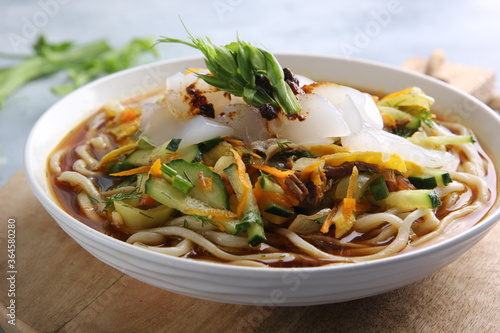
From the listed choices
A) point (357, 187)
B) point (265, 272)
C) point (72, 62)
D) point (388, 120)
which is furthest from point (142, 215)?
point (72, 62)

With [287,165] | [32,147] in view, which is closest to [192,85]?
[287,165]

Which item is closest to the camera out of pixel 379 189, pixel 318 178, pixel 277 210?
pixel 277 210

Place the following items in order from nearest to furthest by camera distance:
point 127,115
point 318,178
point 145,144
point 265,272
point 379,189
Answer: point 265,272, point 318,178, point 379,189, point 145,144, point 127,115

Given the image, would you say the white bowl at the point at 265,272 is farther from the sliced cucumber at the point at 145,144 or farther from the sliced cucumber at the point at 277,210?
the sliced cucumber at the point at 145,144

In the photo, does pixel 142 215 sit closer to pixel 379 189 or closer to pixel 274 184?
pixel 274 184

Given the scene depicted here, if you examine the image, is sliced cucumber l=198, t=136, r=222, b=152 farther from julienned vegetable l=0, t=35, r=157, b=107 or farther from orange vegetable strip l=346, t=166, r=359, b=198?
julienned vegetable l=0, t=35, r=157, b=107

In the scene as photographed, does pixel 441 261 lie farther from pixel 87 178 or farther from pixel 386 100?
pixel 87 178

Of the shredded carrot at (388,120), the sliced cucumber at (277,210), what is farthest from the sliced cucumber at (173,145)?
the shredded carrot at (388,120)
